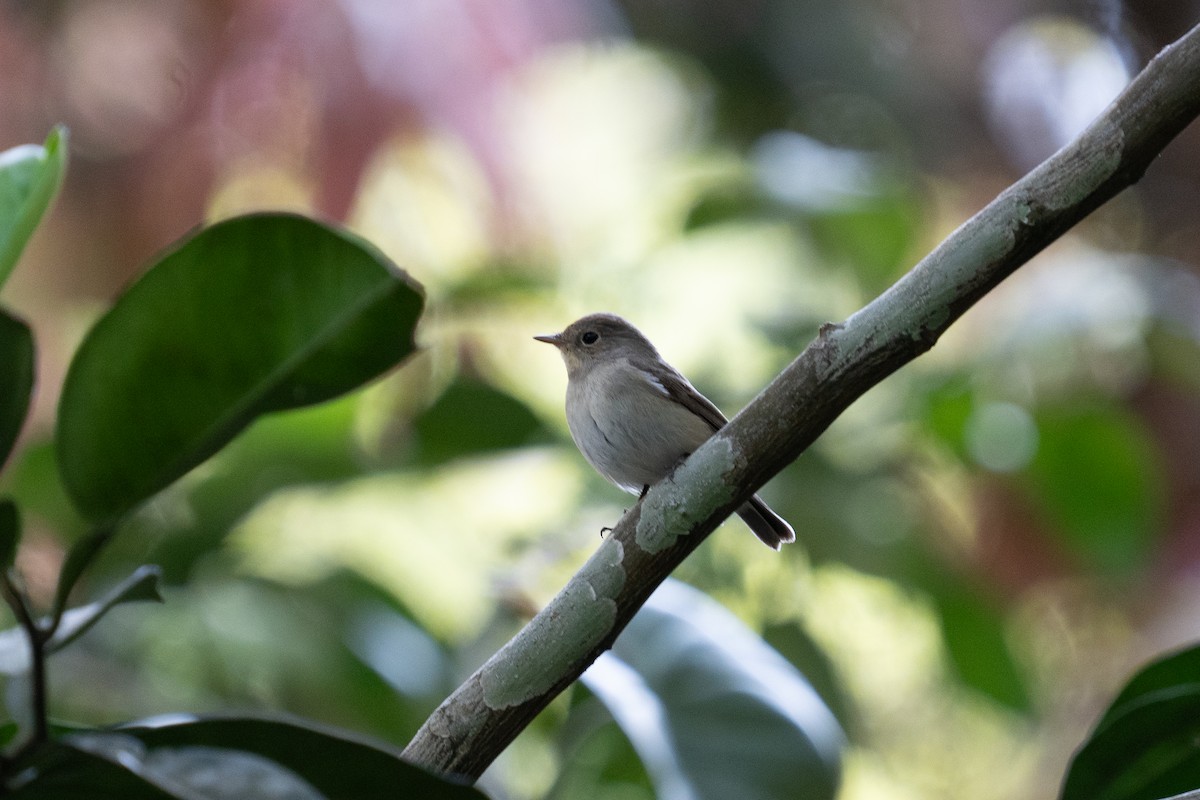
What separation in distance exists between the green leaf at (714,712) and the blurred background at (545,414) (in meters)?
0.35

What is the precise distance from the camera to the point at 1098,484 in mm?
2969

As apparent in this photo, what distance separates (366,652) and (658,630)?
0.74 m

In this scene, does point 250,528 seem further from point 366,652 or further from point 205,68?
point 205,68

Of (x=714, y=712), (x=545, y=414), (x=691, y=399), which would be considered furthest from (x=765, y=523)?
(x=545, y=414)

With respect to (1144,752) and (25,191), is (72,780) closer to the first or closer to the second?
(25,191)

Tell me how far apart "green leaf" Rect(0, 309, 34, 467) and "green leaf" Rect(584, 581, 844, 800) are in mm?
944

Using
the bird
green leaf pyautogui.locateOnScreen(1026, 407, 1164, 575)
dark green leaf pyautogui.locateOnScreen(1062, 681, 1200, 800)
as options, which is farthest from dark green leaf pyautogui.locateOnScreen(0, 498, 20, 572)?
green leaf pyautogui.locateOnScreen(1026, 407, 1164, 575)

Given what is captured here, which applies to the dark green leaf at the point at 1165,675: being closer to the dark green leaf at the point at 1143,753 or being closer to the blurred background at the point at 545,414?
the dark green leaf at the point at 1143,753

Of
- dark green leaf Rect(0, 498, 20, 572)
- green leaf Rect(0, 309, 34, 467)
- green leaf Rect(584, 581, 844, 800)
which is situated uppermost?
green leaf Rect(584, 581, 844, 800)

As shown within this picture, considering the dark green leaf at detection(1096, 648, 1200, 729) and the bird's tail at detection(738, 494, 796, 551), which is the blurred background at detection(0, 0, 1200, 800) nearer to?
the bird's tail at detection(738, 494, 796, 551)

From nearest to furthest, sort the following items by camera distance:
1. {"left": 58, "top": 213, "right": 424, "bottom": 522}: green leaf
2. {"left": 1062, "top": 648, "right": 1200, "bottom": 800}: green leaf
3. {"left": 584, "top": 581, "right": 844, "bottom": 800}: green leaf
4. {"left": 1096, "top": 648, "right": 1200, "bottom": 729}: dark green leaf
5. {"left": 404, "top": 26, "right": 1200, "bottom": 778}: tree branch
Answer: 1. {"left": 404, "top": 26, "right": 1200, "bottom": 778}: tree branch
2. {"left": 58, "top": 213, "right": 424, "bottom": 522}: green leaf
3. {"left": 1062, "top": 648, "right": 1200, "bottom": 800}: green leaf
4. {"left": 1096, "top": 648, "right": 1200, "bottom": 729}: dark green leaf
5. {"left": 584, "top": 581, "right": 844, "bottom": 800}: green leaf

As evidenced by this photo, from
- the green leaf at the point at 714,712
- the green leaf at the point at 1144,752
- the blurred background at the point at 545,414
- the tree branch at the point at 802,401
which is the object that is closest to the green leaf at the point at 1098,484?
the blurred background at the point at 545,414

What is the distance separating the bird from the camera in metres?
2.03

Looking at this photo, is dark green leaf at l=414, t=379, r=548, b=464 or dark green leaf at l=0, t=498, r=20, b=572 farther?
dark green leaf at l=414, t=379, r=548, b=464
